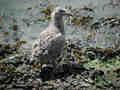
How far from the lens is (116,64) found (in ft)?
3.92

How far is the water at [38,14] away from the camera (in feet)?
4.19

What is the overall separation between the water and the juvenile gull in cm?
15

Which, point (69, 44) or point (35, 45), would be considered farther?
point (69, 44)

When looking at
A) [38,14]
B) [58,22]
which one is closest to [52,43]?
[58,22]

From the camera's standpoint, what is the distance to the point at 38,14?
132cm

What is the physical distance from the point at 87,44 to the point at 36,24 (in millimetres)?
538

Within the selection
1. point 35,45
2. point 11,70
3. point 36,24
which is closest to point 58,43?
point 35,45

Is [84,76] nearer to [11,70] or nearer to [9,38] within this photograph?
[11,70]

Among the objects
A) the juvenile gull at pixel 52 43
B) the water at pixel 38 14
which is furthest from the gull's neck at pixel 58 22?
the water at pixel 38 14

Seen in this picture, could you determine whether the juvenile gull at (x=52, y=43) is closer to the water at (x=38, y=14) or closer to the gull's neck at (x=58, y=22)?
the gull's neck at (x=58, y=22)

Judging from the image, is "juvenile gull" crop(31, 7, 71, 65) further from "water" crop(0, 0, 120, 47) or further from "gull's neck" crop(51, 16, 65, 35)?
"water" crop(0, 0, 120, 47)

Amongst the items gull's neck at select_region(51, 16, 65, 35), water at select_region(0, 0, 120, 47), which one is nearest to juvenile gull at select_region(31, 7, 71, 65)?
gull's neck at select_region(51, 16, 65, 35)

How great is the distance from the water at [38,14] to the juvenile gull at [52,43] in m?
0.15

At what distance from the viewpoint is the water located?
4.19 feet
